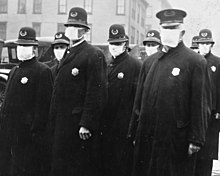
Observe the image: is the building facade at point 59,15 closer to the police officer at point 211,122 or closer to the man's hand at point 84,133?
the police officer at point 211,122

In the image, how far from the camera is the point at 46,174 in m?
6.00

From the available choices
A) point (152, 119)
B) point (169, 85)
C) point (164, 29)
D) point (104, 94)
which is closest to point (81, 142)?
point (104, 94)

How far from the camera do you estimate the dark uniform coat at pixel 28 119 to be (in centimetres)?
581

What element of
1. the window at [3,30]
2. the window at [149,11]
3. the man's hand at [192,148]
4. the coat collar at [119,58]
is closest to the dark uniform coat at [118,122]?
the coat collar at [119,58]

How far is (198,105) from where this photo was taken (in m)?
4.55

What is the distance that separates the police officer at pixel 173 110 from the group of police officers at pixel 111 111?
0.03ft

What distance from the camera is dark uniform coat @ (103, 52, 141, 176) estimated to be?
6219mm

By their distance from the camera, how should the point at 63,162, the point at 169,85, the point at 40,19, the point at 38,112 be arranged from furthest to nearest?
the point at 40,19
the point at 38,112
the point at 63,162
the point at 169,85

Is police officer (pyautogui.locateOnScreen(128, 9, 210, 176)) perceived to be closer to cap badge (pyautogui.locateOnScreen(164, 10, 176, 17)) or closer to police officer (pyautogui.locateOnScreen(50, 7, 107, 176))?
cap badge (pyautogui.locateOnScreen(164, 10, 176, 17))

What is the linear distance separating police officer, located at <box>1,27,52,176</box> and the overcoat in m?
2.44

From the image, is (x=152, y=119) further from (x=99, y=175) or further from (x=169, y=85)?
(x=99, y=175)

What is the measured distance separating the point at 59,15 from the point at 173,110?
112ft

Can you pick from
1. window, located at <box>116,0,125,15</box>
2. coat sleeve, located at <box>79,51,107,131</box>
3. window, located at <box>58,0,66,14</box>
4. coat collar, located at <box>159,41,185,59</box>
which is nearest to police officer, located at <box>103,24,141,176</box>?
coat sleeve, located at <box>79,51,107,131</box>

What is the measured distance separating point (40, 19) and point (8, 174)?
1321 inches
